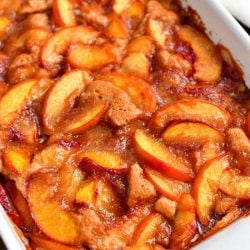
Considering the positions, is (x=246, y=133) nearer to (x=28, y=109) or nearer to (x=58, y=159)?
(x=58, y=159)

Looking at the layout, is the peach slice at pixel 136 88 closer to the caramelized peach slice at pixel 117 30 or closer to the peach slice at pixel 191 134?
the peach slice at pixel 191 134

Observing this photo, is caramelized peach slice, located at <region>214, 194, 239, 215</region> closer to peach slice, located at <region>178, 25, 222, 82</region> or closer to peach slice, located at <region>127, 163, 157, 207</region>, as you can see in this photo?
peach slice, located at <region>127, 163, 157, 207</region>

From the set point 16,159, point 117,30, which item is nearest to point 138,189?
point 16,159

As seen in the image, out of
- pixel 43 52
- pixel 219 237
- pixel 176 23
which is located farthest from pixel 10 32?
pixel 219 237

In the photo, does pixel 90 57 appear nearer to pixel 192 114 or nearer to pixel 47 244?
pixel 192 114

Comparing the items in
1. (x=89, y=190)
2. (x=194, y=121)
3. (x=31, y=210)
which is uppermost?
(x=194, y=121)

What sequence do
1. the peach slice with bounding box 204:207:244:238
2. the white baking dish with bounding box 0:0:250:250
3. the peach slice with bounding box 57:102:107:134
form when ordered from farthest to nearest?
the peach slice with bounding box 57:102:107:134
the peach slice with bounding box 204:207:244:238
the white baking dish with bounding box 0:0:250:250

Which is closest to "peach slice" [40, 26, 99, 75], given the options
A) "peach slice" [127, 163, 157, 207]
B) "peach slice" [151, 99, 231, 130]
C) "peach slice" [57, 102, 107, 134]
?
"peach slice" [57, 102, 107, 134]
